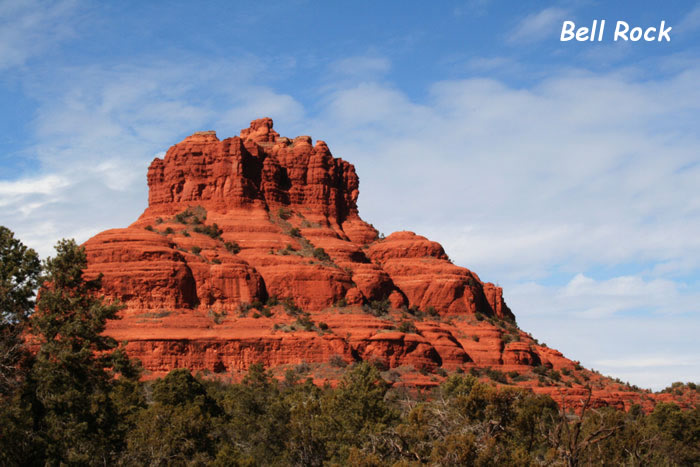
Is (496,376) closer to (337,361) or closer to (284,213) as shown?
(337,361)

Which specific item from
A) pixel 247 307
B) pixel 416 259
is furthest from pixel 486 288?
pixel 247 307

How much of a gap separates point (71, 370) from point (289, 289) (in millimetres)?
63185

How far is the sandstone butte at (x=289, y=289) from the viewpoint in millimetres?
88750

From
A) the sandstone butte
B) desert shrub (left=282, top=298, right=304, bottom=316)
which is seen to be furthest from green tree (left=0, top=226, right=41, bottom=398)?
desert shrub (left=282, top=298, right=304, bottom=316)

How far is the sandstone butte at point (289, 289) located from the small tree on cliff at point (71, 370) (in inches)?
1784

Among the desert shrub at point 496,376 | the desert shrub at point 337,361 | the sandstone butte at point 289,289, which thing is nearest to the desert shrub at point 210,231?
the sandstone butte at point 289,289

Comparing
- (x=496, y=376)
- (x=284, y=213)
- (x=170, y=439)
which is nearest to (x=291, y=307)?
(x=284, y=213)

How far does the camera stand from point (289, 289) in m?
98.9

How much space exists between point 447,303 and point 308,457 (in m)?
64.1

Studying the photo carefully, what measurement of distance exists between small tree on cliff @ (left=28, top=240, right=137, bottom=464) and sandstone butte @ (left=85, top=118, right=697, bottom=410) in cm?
4531

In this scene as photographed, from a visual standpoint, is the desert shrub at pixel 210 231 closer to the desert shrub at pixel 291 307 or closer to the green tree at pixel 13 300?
the desert shrub at pixel 291 307

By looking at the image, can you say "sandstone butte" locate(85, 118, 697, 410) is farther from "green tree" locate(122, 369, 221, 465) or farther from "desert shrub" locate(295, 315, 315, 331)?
"green tree" locate(122, 369, 221, 465)

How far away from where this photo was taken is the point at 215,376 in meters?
86.1

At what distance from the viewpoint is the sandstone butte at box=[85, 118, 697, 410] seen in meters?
88.8
